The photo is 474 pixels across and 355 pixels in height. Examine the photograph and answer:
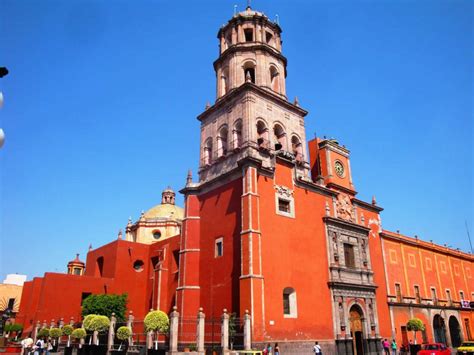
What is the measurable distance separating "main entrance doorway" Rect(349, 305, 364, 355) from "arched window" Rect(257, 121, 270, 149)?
10872 millimetres

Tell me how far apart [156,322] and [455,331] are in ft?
85.3

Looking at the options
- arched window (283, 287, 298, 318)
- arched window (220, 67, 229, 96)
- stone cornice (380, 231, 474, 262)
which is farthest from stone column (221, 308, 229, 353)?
stone cornice (380, 231, 474, 262)

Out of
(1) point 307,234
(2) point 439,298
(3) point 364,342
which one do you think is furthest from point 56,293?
(2) point 439,298

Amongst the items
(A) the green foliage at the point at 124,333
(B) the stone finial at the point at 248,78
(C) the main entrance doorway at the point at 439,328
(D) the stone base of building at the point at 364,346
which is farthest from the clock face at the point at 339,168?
(A) the green foliage at the point at 124,333

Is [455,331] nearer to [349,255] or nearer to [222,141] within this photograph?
[349,255]

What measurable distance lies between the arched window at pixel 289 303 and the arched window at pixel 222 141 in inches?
351

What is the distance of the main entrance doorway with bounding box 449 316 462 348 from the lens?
101 ft

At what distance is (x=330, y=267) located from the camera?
2266 cm

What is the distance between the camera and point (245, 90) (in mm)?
23250

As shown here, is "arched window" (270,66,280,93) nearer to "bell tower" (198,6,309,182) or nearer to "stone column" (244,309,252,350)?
"bell tower" (198,6,309,182)

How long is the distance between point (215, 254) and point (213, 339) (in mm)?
4705

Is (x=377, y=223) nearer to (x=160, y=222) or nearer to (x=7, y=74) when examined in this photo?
(x=160, y=222)

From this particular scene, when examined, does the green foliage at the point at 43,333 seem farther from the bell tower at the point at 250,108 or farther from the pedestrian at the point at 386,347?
the pedestrian at the point at 386,347

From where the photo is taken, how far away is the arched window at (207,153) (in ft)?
82.2
